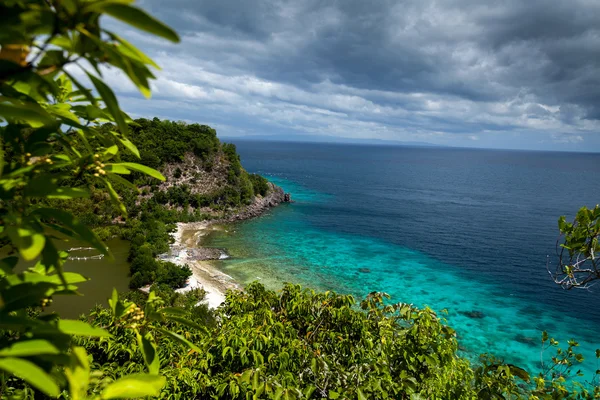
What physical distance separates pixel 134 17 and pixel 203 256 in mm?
33298

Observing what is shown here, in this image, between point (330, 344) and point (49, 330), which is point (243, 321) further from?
point (49, 330)

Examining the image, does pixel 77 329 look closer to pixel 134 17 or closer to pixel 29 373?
pixel 29 373

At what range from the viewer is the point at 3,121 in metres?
1.38

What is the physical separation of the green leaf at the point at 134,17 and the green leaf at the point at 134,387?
968 mm

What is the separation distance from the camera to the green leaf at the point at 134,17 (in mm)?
840

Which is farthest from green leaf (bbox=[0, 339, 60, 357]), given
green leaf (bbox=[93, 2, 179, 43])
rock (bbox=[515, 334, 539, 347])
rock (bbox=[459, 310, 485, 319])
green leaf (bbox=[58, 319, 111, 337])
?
rock (bbox=[459, 310, 485, 319])

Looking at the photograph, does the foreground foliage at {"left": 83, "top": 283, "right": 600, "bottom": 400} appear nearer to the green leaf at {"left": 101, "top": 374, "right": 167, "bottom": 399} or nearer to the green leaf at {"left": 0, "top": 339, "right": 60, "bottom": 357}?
the green leaf at {"left": 101, "top": 374, "right": 167, "bottom": 399}

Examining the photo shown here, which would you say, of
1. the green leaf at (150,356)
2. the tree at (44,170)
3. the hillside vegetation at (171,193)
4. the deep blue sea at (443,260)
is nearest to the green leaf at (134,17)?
the tree at (44,170)

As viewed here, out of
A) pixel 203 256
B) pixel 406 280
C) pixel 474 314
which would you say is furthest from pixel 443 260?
pixel 203 256

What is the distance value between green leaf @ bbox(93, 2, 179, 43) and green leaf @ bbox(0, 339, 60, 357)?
0.91 meters

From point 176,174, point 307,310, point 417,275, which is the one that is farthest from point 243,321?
point 176,174

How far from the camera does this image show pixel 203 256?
32375 mm

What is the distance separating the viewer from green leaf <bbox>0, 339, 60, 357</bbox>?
92 cm

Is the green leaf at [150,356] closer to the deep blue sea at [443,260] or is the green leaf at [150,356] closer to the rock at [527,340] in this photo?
the deep blue sea at [443,260]
